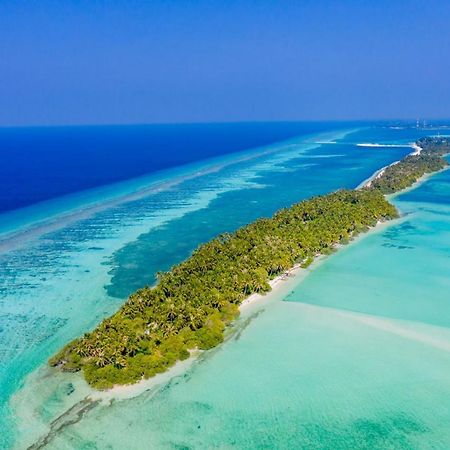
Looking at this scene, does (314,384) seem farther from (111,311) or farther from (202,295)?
(111,311)

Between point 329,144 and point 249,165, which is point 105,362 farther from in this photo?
point 329,144

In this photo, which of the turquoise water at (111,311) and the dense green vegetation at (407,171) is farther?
the dense green vegetation at (407,171)

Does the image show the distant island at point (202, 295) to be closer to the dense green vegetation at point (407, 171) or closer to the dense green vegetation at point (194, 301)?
the dense green vegetation at point (194, 301)

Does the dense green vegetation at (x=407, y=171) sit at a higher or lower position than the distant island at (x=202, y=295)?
lower

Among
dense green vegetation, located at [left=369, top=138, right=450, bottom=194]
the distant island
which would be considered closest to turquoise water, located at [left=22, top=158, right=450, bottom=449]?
the distant island

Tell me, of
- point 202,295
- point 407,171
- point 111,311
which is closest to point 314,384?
point 202,295

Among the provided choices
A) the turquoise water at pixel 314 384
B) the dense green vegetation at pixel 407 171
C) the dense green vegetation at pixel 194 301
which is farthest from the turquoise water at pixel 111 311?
the dense green vegetation at pixel 407 171
